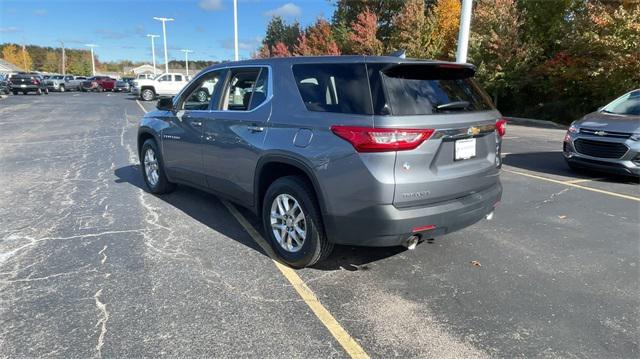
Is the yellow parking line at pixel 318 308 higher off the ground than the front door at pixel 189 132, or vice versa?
the front door at pixel 189 132

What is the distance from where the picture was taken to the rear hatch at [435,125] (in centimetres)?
323

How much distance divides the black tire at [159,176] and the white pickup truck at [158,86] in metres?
28.2

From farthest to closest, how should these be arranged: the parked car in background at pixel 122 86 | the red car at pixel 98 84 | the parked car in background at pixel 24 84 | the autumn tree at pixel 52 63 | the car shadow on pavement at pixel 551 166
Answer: the autumn tree at pixel 52 63 < the red car at pixel 98 84 < the parked car in background at pixel 122 86 < the parked car in background at pixel 24 84 < the car shadow on pavement at pixel 551 166

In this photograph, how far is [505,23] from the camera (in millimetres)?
21359

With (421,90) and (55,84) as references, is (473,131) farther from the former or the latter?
(55,84)

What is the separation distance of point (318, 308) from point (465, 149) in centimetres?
168

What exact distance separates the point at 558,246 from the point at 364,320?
98.4 inches

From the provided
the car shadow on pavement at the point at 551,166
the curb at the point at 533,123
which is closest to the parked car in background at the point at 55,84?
the curb at the point at 533,123

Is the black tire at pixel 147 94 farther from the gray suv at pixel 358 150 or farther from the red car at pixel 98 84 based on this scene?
the gray suv at pixel 358 150

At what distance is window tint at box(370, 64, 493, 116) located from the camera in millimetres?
3275

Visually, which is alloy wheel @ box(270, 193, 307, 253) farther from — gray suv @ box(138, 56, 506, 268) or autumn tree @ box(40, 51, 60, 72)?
autumn tree @ box(40, 51, 60, 72)

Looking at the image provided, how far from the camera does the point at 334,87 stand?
356 cm

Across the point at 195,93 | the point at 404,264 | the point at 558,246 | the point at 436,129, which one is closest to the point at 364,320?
the point at 404,264

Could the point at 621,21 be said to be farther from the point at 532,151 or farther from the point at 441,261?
the point at 441,261
